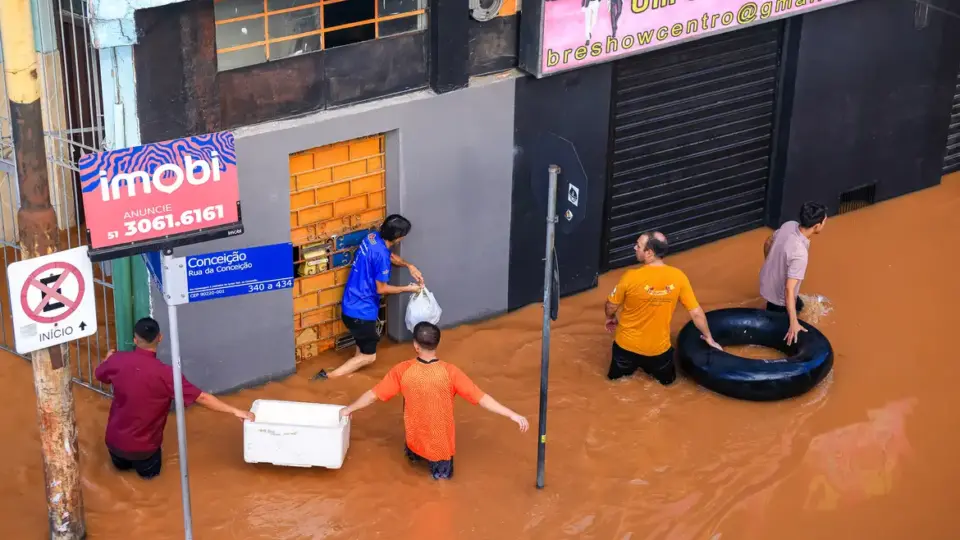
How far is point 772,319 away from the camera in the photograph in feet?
39.0

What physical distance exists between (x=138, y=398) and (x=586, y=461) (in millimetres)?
3434

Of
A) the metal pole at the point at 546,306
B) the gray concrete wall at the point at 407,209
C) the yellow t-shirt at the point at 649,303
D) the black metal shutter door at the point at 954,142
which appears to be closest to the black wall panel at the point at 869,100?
the black metal shutter door at the point at 954,142

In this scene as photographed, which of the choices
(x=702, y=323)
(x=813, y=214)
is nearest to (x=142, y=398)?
(x=702, y=323)

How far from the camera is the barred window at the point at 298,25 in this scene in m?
10.1

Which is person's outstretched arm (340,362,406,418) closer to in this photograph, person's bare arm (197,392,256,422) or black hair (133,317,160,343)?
person's bare arm (197,392,256,422)

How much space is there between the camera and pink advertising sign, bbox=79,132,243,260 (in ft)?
25.5

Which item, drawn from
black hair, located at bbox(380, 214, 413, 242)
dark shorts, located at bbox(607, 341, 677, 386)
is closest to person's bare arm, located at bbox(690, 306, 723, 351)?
dark shorts, located at bbox(607, 341, 677, 386)

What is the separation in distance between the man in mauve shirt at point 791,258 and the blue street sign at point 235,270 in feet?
16.5

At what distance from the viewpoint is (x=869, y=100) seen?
14.4m

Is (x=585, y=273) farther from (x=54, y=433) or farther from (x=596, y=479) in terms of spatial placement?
(x=54, y=433)

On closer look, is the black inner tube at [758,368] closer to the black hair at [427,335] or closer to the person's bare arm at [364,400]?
the black hair at [427,335]

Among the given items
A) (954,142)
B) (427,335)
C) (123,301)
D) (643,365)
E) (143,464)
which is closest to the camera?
(427,335)

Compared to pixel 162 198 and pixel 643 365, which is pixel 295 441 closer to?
pixel 162 198

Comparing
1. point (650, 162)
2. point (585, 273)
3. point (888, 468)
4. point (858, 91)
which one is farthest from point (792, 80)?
point (888, 468)
